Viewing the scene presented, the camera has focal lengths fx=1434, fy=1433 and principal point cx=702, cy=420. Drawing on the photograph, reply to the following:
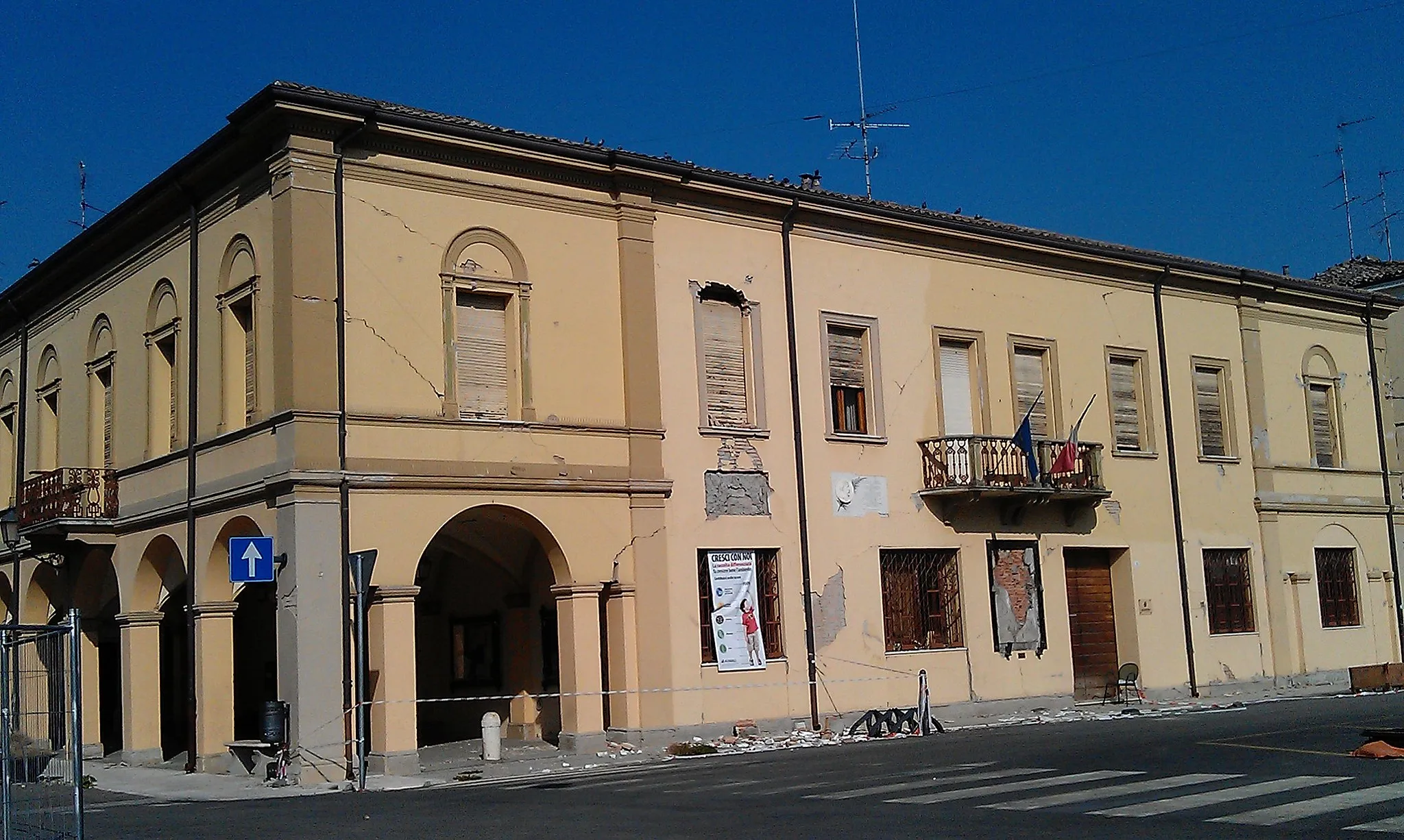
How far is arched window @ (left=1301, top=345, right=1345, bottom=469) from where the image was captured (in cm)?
3334

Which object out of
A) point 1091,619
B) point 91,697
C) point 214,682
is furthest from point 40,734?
point 1091,619

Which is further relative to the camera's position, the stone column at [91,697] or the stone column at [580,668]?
the stone column at [91,697]

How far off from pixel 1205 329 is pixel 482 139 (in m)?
17.6

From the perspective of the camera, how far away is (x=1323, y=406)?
33.9m

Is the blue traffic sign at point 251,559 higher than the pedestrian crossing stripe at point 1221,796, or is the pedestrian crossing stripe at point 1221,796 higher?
A: the blue traffic sign at point 251,559

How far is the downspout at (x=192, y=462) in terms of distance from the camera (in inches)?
829

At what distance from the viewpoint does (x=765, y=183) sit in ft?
79.5

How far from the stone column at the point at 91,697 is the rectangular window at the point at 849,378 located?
13954 millimetres

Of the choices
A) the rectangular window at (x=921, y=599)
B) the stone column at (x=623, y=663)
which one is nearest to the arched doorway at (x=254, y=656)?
the stone column at (x=623, y=663)

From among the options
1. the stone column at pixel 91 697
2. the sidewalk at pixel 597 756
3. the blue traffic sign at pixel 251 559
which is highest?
the blue traffic sign at pixel 251 559

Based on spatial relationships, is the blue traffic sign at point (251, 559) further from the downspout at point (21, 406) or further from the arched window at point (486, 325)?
the downspout at point (21, 406)

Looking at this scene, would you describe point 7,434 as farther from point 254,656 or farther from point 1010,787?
point 1010,787

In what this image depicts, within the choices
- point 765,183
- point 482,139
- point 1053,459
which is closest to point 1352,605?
point 1053,459

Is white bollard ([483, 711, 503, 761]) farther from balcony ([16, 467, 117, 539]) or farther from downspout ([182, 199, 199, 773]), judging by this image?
balcony ([16, 467, 117, 539])
